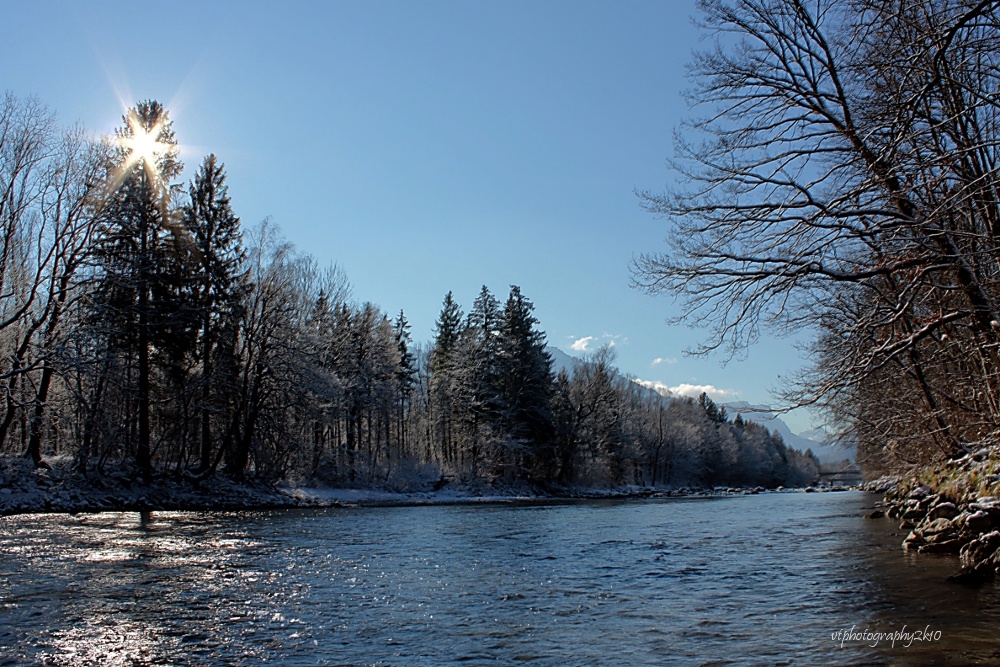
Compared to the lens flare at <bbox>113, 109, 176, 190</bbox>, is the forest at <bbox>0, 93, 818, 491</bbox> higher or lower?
lower

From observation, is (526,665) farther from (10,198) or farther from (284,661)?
(10,198)

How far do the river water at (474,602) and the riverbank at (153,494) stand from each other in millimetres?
7320

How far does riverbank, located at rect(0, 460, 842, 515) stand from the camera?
2338cm

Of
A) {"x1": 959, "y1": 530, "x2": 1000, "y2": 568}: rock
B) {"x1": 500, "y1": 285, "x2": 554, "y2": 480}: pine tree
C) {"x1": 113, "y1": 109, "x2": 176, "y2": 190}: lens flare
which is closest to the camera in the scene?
{"x1": 959, "y1": 530, "x2": 1000, "y2": 568}: rock

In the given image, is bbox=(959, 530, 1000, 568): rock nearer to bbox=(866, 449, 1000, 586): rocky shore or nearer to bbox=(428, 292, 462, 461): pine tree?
bbox=(866, 449, 1000, 586): rocky shore

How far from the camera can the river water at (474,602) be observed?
22.4 ft

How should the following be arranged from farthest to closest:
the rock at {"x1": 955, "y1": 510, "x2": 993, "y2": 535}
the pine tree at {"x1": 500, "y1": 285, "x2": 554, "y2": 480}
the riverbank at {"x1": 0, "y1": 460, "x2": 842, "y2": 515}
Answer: the pine tree at {"x1": 500, "y1": 285, "x2": 554, "y2": 480}
the riverbank at {"x1": 0, "y1": 460, "x2": 842, "y2": 515}
the rock at {"x1": 955, "y1": 510, "x2": 993, "y2": 535}

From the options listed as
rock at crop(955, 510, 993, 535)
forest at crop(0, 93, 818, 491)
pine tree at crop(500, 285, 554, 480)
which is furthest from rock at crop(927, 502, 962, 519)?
pine tree at crop(500, 285, 554, 480)

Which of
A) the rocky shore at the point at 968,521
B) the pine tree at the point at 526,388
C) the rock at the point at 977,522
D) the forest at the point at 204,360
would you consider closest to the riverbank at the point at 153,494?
the forest at the point at 204,360

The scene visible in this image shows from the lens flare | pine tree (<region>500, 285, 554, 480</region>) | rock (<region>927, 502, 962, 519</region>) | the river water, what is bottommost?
the river water

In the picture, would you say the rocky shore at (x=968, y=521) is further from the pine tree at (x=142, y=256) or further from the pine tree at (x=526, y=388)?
the pine tree at (x=526, y=388)

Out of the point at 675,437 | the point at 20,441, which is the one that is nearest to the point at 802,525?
the point at 20,441

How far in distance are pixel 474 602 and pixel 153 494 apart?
22573 mm

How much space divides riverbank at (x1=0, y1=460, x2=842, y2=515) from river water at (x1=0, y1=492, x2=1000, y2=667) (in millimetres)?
7320
